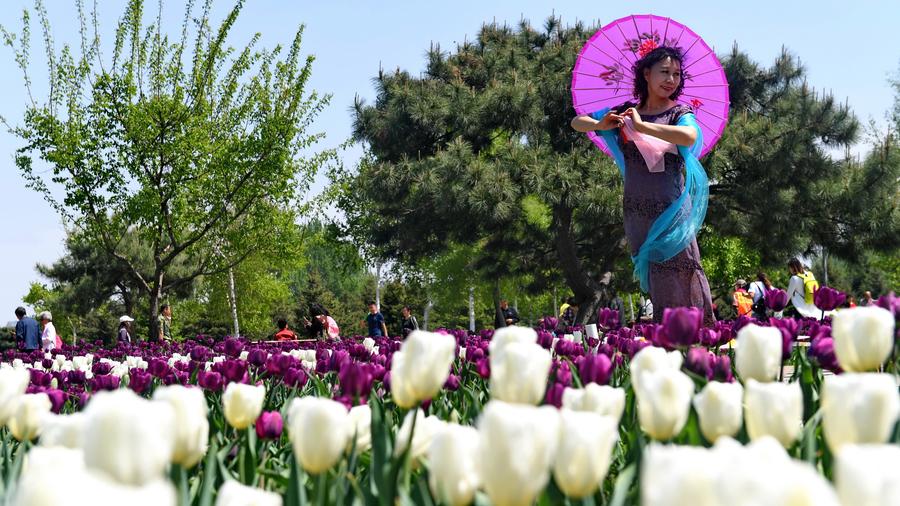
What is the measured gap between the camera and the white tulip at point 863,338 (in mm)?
1455

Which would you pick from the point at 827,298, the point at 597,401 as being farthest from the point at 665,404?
the point at 827,298

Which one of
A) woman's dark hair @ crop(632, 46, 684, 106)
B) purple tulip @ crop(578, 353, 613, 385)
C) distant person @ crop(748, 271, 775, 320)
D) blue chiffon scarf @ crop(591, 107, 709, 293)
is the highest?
woman's dark hair @ crop(632, 46, 684, 106)

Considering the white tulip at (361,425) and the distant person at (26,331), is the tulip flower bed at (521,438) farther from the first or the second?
the distant person at (26,331)

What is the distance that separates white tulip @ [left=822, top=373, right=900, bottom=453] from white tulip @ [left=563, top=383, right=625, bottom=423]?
44 cm

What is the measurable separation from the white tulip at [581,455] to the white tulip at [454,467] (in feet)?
0.31

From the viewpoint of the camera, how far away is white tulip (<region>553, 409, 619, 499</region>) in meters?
1.00

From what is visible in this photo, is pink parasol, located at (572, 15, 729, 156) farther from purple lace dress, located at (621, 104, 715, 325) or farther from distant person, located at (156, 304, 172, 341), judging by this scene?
distant person, located at (156, 304, 172, 341)

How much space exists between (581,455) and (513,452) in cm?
14

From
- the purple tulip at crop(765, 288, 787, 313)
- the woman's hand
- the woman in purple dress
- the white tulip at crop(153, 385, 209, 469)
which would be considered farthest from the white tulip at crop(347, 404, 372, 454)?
A: the woman in purple dress

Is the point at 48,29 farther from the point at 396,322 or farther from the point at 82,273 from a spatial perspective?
the point at 396,322

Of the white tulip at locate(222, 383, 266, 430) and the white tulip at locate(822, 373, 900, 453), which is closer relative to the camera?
the white tulip at locate(822, 373, 900, 453)

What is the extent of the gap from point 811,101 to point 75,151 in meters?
14.3

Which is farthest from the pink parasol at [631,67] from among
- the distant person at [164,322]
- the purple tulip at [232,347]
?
the distant person at [164,322]

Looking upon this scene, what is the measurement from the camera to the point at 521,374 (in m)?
1.25
